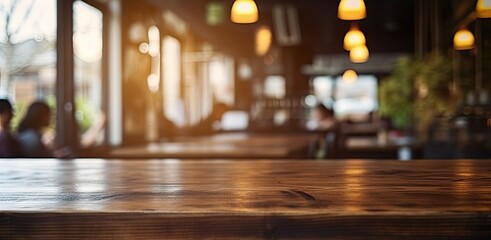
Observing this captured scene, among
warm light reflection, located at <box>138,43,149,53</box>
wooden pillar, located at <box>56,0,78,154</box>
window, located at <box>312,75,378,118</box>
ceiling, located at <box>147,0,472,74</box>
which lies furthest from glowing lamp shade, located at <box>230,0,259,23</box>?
window, located at <box>312,75,378,118</box>

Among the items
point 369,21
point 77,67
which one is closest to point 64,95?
point 77,67

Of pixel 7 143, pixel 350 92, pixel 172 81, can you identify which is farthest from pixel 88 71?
pixel 350 92

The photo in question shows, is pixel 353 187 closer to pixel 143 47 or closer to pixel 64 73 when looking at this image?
pixel 64 73

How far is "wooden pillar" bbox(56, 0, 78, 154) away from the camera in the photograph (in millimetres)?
5043

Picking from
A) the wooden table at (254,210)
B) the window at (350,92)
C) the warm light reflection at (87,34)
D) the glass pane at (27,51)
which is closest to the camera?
the wooden table at (254,210)

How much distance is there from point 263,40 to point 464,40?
20.3 feet

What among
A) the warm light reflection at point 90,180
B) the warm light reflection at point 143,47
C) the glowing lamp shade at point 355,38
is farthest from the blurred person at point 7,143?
the glowing lamp shade at point 355,38

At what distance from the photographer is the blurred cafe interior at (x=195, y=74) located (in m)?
4.96

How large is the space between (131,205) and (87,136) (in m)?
5.18

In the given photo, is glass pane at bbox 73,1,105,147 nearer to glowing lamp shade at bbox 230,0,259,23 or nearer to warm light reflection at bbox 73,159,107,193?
glowing lamp shade at bbox 230,0,259,23

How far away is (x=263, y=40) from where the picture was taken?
1145cm

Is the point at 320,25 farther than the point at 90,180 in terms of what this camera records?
Yes

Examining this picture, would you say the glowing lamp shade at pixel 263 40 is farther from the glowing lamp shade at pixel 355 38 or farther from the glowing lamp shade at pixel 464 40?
the glowing lamp shade at pixel 464 40

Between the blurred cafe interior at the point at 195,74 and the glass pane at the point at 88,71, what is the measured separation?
0.01 m
